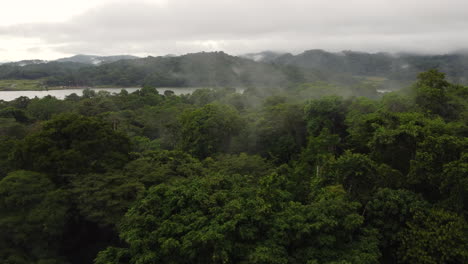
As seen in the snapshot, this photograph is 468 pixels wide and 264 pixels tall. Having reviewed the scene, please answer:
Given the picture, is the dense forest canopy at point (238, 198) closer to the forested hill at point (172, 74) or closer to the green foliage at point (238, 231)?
the green foliage at point (238, 231)

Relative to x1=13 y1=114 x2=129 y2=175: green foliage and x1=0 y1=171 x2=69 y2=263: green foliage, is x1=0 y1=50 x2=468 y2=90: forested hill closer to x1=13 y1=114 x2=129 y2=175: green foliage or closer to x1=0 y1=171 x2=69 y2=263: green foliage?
x1=13 y1=114 x2=129 y2=175: green foliage

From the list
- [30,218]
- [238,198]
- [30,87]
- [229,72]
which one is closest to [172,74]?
[229,72]

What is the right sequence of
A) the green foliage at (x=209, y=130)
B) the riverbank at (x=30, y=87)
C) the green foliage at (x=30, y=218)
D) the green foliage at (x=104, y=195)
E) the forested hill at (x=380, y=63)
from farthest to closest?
the forested hill at (x=380, y=63)
the riverbank at (x=30, y=87)
the green foliage at (x=209, y=130)
the green foliage at (x=104, y=195)
the green foliage at (x=30, y=218)

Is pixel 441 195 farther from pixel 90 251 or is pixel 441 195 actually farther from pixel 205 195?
pixel 90 251

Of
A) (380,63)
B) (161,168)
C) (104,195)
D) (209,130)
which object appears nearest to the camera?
(104,195)

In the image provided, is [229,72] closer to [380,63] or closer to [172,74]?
[172,74]

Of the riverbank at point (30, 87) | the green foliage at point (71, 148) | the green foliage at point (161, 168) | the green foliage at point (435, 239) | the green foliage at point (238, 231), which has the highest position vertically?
the riverbank at point (30, 87)

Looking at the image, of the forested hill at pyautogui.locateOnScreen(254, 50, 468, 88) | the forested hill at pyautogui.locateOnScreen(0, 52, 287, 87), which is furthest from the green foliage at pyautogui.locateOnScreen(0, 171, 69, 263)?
the forested hill at pyautogui.locateOnScreen(254, 50, 468, 88)

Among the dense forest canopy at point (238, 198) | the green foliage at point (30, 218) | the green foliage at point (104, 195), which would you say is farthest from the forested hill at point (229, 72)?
the green foliage at point (30, 218)

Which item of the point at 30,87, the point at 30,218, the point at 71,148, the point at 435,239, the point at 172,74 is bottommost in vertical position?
the point at 435,239
